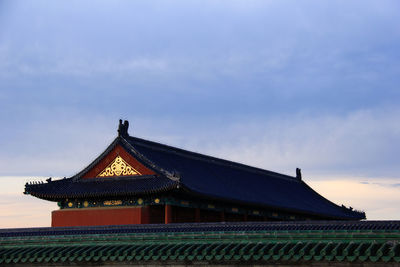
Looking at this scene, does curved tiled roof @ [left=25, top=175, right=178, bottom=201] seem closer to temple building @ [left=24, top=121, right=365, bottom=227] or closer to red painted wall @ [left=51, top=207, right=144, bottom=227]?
temple building @ [left=24, top=121, right=365, bottom=227]

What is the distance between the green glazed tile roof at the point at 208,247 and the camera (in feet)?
45.1

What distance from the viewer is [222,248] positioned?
15.4m

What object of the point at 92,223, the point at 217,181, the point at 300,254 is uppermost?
the point at 217,181

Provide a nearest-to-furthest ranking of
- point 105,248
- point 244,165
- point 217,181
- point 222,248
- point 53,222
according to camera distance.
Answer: point 222,248 → point 105,248 → point 53,222 → point 217,181 → point 244,165

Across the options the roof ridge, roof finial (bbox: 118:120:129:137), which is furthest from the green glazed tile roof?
the roof ridge

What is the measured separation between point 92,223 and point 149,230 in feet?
46.1

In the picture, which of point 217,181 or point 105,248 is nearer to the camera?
point 105,248

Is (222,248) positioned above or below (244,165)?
below

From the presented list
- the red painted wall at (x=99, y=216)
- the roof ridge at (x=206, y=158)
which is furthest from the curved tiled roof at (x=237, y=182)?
the red painted wall at (x=99, y=216)

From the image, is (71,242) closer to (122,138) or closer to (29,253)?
(29,253)

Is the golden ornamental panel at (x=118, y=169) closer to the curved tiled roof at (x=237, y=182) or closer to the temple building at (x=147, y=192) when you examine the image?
the temple building at (x=147, y=192)

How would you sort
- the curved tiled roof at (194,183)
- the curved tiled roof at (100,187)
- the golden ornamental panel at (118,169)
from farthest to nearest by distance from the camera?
the golden ornamental panel at (118,169), the curved tiled roof at (194,183), the curved tiled roof at (100,187)

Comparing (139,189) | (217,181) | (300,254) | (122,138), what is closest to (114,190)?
(139,189)

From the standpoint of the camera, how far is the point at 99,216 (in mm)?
30625
